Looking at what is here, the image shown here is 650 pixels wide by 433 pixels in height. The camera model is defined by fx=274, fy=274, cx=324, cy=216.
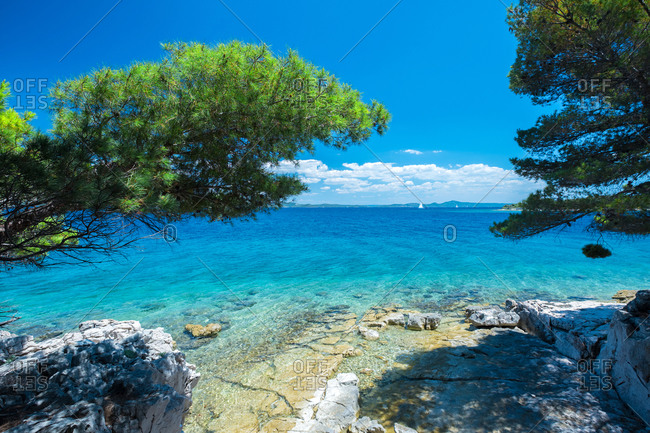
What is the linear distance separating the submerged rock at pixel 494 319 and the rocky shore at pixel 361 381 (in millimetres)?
263

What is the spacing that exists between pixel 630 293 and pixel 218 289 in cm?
1974

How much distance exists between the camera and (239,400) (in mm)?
5863

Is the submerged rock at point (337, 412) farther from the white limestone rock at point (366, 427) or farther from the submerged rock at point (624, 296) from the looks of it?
the submerged rock at point (624, 296)

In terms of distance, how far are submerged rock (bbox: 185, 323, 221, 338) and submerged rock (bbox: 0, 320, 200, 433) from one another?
4647mm

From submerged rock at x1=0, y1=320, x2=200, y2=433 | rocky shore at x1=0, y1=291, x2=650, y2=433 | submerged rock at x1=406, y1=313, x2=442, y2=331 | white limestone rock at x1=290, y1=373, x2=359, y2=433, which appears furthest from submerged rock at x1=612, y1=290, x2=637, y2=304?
submerged rock at x1=0, y1=320, x2=200, y2=433

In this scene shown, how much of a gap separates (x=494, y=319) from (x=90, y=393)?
33.3ft

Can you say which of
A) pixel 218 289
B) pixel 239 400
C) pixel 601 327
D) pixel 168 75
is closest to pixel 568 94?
pixel 601 327

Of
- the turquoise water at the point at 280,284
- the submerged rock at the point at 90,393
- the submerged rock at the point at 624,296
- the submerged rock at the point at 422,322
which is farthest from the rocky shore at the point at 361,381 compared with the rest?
the submerged rock at the point at 624,296

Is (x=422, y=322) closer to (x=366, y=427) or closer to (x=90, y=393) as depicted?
(x=366, y=427)

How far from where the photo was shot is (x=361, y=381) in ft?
20.6

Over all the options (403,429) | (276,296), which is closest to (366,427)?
(403,429)

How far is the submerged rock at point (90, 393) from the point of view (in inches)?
115

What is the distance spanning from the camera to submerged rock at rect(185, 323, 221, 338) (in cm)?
921

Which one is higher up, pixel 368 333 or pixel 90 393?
pixel 90 393
